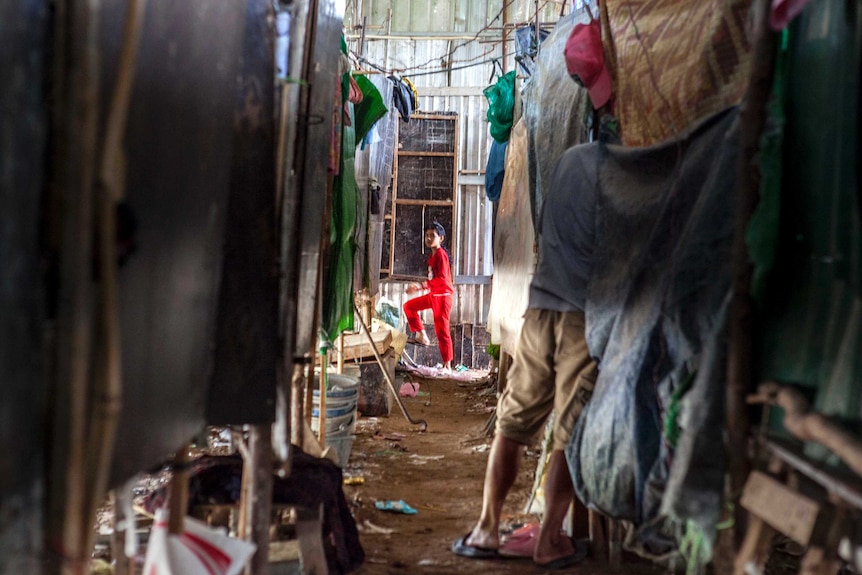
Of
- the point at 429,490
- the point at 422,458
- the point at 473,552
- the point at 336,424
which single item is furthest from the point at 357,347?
the point at 473,552

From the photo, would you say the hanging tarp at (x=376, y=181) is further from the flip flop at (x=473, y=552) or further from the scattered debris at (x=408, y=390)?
the flip flop at (x=473, y=552)

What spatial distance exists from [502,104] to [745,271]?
5415 millimetres

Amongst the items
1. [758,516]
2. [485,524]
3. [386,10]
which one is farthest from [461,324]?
[758,516]

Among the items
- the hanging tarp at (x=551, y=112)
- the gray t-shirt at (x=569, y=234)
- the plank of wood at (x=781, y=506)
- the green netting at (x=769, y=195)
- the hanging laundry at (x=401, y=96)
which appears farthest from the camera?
the hanging laundry at (x=401, y=96)

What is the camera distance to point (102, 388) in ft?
4.10

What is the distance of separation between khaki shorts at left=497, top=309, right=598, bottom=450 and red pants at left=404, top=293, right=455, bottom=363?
733 centimetres

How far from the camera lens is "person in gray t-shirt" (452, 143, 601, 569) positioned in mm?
3451

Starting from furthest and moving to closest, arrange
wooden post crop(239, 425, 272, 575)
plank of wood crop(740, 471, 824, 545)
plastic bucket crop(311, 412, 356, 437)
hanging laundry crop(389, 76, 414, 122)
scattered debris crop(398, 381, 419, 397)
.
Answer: scattered debris crop(398, 381, 419, 397) → hanging laundry crop(389, 76, 414, 122) → plastic bucket crop(311, 412, 356, 437) → wooden post crop(239, 425, 272, 575) → plank of wood crop(740, 471, 824, 545)

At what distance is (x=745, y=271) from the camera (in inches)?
79.3

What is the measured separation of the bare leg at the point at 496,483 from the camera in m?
3.76

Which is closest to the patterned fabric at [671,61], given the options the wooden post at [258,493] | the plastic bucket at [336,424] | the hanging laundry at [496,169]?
the wooden post at [258,493]

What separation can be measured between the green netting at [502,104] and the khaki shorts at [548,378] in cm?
389

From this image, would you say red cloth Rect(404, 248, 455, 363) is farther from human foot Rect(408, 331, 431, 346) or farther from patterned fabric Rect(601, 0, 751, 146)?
patterned fabric Rect(601, 0, 751, 146)

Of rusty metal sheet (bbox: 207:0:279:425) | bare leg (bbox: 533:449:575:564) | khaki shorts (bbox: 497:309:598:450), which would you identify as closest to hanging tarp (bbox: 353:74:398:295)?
khaki shorts (bbox: 497:309:598:450)
